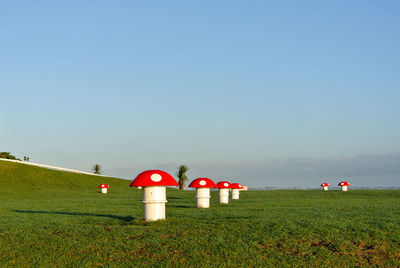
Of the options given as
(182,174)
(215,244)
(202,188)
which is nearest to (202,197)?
(202,188)

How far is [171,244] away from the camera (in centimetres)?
1090

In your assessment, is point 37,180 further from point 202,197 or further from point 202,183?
point 202,183

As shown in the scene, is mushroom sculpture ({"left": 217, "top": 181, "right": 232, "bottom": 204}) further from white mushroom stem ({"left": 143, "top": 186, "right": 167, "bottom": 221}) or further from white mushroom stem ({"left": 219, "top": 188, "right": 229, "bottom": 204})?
white mushroom stem ({"left": 143, "top": 186, "right": 167, "bottom": 221})

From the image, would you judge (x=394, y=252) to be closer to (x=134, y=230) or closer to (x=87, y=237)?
(x=134, y=230)

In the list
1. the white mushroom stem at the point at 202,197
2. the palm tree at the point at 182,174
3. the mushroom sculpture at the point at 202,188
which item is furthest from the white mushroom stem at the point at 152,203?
the palm tree at the point at 182,174

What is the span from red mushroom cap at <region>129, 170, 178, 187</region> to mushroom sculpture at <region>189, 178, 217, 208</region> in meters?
6.28

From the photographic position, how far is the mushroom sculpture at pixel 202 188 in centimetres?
2258

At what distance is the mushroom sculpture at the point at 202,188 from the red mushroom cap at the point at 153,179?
6.28m

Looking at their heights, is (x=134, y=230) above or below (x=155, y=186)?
below

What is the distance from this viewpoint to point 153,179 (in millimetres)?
15758

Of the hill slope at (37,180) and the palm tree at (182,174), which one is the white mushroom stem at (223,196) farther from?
the palm tree at (182,174)

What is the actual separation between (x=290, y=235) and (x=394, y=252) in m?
2.66

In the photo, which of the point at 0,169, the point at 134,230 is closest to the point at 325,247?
the point at 134,230

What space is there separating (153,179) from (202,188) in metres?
7.57
